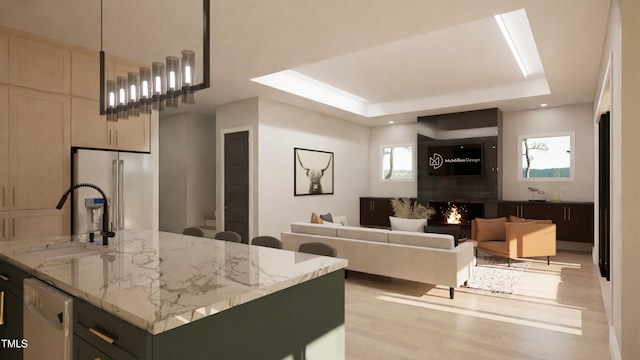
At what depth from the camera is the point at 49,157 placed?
4062mm

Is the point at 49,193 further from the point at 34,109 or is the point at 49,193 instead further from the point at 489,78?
the point at 489,78

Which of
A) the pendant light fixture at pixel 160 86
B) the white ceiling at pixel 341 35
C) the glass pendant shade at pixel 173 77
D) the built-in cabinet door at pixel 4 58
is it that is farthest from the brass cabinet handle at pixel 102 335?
the built-in cabinet door at pixel 4 58

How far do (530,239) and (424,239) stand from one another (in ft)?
7.51

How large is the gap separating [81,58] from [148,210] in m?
1.96

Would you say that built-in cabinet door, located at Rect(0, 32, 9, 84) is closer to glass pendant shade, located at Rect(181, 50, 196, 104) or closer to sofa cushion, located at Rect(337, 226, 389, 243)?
glass pendant shade, located at Rect(181, 50, 196, 104)

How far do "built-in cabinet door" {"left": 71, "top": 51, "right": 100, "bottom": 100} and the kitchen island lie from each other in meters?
2.43

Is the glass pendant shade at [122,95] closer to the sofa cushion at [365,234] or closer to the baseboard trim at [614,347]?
the sofa cushion at [365,234]

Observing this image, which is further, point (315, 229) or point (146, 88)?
point (315, 229)

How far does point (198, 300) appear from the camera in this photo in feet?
4.69

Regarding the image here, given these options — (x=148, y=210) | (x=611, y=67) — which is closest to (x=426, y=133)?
(x=611, y=67)

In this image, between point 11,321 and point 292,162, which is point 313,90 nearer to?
point 292,162

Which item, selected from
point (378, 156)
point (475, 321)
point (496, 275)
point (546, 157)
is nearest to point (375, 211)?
point (378, 156)

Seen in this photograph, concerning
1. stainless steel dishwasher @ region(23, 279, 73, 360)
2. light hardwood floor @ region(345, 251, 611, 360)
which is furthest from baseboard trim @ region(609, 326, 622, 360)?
stainless steel dishwasher @ region(23, 279, 73, 360)

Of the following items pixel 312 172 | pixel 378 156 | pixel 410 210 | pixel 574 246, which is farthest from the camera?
pixel 378 156
